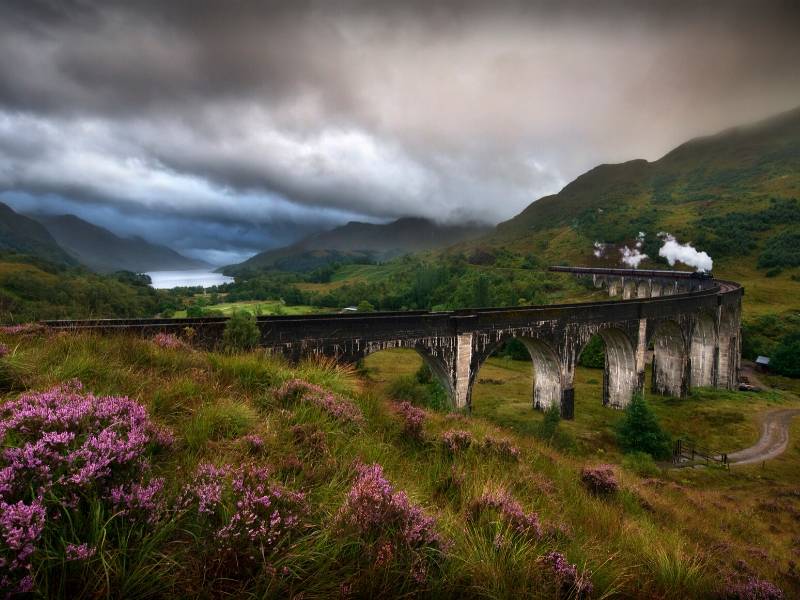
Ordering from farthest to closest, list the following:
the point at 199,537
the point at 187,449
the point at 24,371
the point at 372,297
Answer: the point at 372,297, the point at 24,371, the point at 187,449, the point at 199,537

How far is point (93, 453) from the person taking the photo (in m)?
2.71

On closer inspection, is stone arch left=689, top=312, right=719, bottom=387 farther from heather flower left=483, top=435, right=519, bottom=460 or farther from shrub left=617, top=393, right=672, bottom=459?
heather flower left=483, top=435, right=519, bottom=460

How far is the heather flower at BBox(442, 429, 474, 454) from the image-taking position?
6289 mm

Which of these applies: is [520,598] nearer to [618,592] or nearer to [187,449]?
[618,592]

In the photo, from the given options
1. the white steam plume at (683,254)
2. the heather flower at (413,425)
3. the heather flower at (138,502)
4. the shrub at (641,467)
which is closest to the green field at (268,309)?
the shrub at (641,467)

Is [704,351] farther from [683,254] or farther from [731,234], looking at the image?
[731,234]

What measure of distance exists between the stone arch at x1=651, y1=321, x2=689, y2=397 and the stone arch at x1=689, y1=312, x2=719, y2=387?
543 centimetres

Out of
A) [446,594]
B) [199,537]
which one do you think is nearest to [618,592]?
[446,594]

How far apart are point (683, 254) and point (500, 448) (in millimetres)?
133431

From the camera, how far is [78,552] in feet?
6.73

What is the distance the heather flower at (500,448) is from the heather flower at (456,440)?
0.29 m

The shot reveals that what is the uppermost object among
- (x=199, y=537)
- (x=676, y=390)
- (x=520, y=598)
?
(x=199, y=537)

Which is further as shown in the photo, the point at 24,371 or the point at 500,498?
the point at 24,371

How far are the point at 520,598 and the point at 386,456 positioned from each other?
2398 mm
